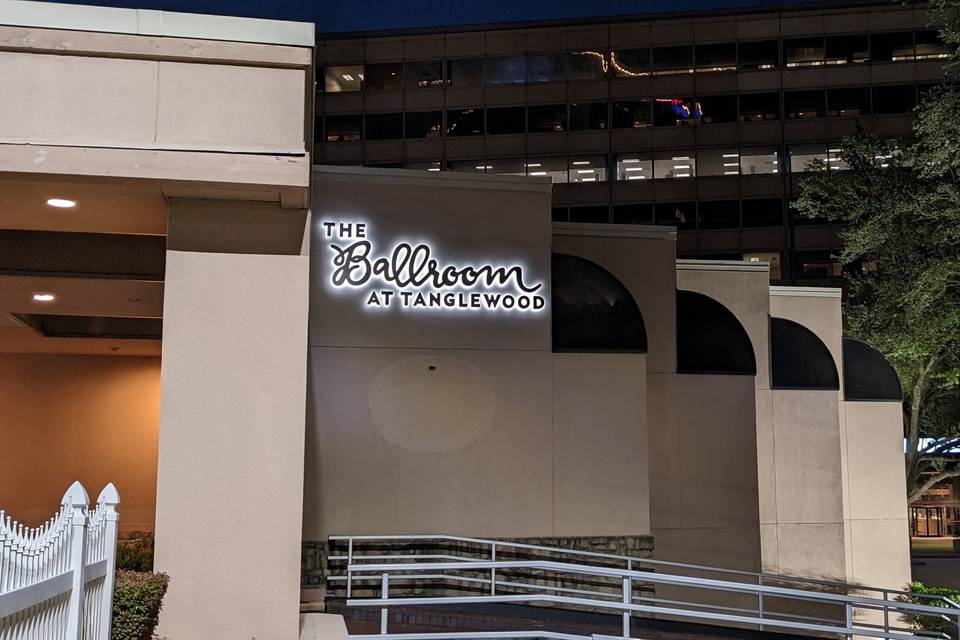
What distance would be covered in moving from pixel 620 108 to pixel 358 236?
129ft

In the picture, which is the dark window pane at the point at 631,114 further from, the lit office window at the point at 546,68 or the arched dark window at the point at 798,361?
the arched dark window at the point at 798,361

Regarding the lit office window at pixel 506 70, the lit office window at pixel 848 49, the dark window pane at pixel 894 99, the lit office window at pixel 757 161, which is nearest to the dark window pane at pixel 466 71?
the lit office window at pixel 506 70

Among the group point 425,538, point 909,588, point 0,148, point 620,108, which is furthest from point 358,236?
point 620,108

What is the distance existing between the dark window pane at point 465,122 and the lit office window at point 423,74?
187cm

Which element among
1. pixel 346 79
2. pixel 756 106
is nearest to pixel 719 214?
pixel 756 106

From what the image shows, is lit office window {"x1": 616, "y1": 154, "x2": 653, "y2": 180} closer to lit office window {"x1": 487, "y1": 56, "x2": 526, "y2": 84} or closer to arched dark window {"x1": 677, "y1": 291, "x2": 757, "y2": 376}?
lit office window {"x1": 487, "y1": 56, "x2": 526, "y2": 84}

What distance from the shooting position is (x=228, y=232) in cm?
1103

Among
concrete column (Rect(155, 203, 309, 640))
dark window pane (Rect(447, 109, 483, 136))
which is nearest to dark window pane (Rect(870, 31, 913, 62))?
dark window pane (Rect(447, 109, 483, 136))

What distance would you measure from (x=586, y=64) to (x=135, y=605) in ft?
162

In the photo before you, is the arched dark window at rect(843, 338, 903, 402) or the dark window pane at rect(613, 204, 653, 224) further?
the dark window pane at rect(613, 204, 653, 224)

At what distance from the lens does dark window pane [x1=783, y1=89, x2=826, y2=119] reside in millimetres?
54500

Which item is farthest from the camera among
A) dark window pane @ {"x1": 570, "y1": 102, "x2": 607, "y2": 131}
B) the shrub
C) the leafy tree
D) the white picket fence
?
dark window pane @ {"x1": 570, "y1": 102, "x2": 607, "y2": 131}

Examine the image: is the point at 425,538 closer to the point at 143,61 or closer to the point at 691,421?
the point at 691,421

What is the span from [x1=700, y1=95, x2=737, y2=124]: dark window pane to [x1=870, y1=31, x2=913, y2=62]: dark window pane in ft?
24.9
